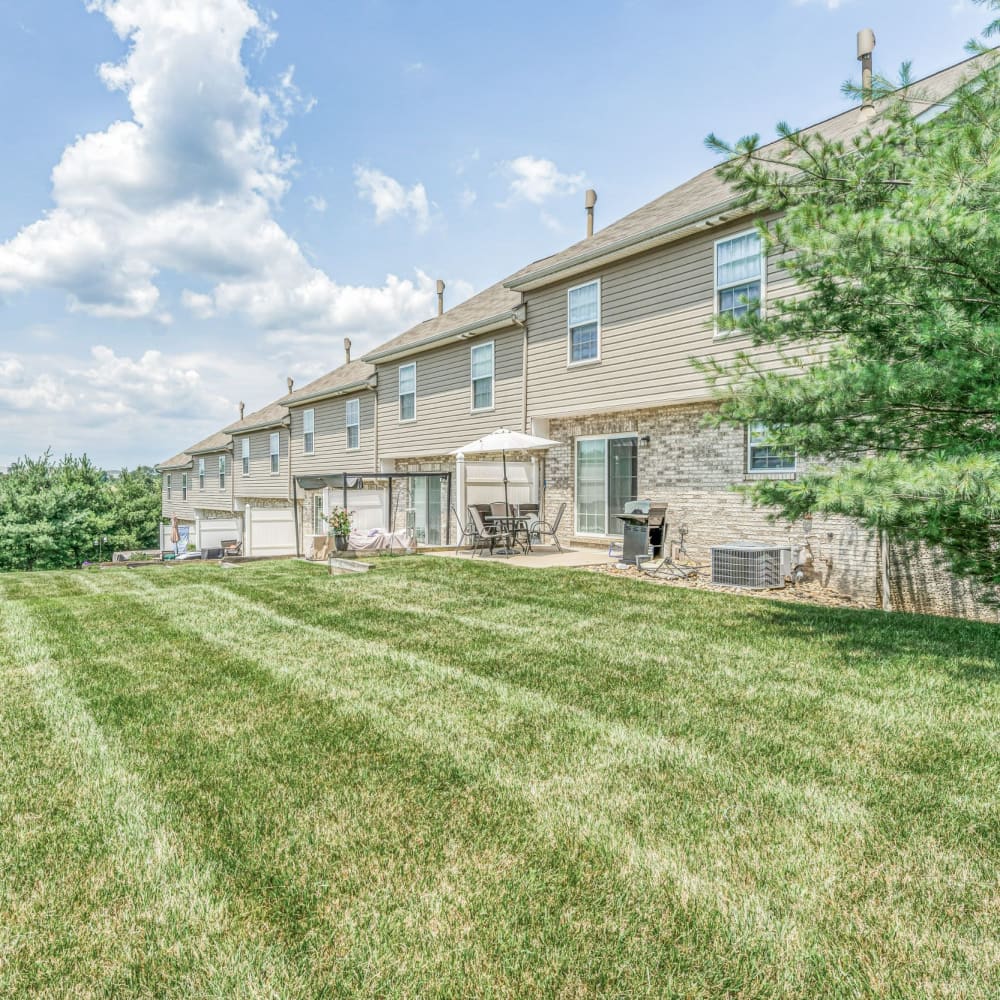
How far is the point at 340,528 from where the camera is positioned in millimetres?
13961

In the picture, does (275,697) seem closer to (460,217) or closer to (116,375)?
(460,217)

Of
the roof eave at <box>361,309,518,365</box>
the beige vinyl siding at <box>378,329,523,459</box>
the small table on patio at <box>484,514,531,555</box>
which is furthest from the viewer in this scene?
the beige vinyl siding at <box>378,329,523,459</box>

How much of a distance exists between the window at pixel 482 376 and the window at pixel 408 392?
9.41 feet

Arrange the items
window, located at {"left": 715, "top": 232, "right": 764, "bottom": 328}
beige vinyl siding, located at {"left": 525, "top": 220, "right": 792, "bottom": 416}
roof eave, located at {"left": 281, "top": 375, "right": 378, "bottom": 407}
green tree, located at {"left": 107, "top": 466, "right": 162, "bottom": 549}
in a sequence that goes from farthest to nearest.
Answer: green tree, located at {"left": 107, "top": 466, "right": 162, "bottom": 549}, roof eave, located at {"left": 281, "top": 375, "right": 378, "bottom": 407}, beige vinyl siding, located at {"left": 525, "top": 220, "right": 792, "bottom": 416}, window, located at {"left": 715, "top": 232, "right": 764, "bottom": 328}

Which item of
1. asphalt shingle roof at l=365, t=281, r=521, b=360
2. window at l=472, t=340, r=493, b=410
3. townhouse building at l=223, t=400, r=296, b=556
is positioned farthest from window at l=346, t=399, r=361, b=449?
window at l=472, t=340, r=493, b=410

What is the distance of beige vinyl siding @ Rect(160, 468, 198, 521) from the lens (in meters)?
35.8

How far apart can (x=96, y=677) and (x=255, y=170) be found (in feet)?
44.8

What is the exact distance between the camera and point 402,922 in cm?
197

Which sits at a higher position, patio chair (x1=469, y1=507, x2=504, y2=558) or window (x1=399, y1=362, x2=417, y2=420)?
window (x1=399, y1=362, x2=417, y2=420)

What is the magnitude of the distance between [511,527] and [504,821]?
971 cm

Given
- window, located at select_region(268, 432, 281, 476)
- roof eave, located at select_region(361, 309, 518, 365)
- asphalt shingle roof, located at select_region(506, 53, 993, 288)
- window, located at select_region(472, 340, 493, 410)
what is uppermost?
asphalt shingle roof, located at select_region(506, 53, 993, 288)

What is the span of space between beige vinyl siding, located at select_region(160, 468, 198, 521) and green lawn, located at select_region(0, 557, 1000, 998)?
1309 inches

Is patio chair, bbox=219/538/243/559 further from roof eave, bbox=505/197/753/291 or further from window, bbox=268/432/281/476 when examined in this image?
roof eave, bbox=505/197/753/291

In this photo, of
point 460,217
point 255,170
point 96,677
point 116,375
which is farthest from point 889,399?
point 116,375
